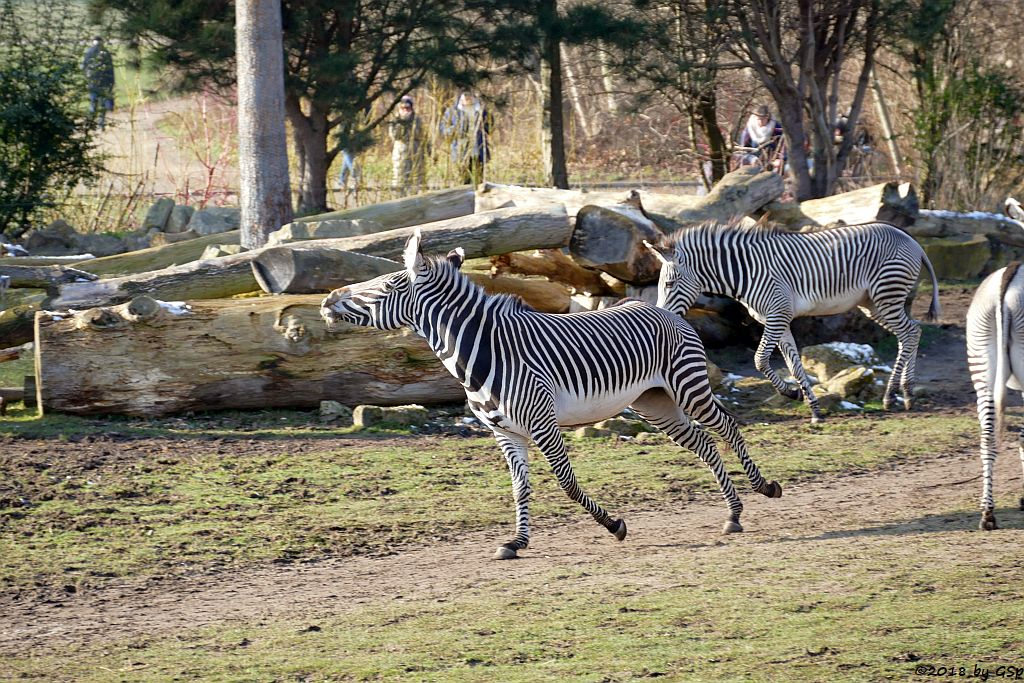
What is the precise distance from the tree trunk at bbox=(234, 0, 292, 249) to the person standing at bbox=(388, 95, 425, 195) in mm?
4493

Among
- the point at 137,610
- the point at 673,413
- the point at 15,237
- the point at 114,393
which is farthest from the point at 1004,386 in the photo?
the point at 15,237

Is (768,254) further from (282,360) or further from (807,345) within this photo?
(282,360)

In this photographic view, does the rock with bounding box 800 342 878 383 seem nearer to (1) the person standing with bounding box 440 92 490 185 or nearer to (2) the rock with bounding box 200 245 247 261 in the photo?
(2) the rock with bounding box 200 245 247 261

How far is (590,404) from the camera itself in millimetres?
7074

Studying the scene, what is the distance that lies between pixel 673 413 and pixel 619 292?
16.1ft

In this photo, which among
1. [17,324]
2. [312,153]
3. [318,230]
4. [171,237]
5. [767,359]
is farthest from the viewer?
[312,153]

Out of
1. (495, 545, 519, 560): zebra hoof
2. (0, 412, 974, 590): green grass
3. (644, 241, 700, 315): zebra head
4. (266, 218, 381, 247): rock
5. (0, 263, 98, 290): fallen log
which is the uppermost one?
(266, 218, 381, 247): rock

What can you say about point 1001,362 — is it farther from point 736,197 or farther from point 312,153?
point 312,153

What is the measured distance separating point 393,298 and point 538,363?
939 millimetres

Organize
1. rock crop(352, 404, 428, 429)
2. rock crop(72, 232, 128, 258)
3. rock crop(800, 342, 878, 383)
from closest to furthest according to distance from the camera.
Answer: rock crop(352, 404, 428, 429)
rock crop(800, 342, 878, 383)
rock crop(72, 232, 128, 258)

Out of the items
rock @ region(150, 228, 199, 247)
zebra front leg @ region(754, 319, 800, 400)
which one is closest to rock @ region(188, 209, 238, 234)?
rock @ region(150, 228, 199, 247)

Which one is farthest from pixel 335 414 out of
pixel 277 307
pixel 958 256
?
pixel 958 256

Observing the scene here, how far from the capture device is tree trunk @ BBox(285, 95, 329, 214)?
16.7 metres

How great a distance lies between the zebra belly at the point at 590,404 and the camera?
698 cm
